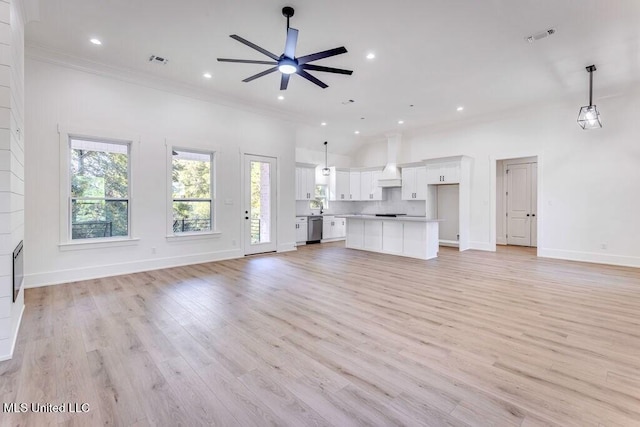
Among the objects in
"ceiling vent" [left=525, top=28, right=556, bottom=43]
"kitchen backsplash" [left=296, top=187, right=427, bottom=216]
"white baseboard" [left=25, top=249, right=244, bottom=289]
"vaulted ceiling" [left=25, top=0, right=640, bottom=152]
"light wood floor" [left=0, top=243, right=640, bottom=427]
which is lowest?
"light wood floor" [left=0, top=243, right=640, bottom=427]

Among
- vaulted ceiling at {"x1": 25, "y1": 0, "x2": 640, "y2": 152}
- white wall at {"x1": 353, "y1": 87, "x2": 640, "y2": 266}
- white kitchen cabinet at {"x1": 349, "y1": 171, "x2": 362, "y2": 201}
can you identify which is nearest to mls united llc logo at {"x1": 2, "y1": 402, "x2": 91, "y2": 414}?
vaulted ceiling at {"x1": 25, "y1": 0, "x2": 640, "y2": 152}

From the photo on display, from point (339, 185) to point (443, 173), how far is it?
134 inches

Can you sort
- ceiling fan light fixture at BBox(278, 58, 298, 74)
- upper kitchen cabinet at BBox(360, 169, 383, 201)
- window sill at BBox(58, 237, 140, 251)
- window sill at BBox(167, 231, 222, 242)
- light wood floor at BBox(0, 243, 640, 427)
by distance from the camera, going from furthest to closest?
upper kitchen cabinet at BBox(360, 169, 383, 201) → window sill at BBox(167, 231, 222, 242) → window sill at BBox(58, 237, 140, 251) → ceiling fan light fixture at BBox(278, 58, 298, 74) → light wood floor at BBox(0, 243, 640, 427)

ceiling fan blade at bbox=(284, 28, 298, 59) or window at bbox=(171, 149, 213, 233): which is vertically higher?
ceiling fan blade at bbox=(284, 28, 298, 59)

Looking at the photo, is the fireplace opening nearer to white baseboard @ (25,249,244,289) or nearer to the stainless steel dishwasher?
white baseboard @ (25,249,244,289)

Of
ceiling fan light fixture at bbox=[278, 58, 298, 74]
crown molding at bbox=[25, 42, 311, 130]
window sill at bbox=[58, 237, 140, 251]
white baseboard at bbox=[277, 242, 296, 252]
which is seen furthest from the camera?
white baseboard at bbox=[277, 242, 296, 252]

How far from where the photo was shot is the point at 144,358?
2359mm

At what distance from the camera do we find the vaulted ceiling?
11.3ft

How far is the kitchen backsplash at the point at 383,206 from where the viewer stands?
30.1 feet

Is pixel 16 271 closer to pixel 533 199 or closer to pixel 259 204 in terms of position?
pixel 259 204

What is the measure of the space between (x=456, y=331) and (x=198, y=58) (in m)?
5.17

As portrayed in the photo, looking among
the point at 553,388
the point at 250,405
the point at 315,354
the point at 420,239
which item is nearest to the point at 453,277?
the point at 420,239

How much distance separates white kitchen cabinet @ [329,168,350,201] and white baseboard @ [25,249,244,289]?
4.66 meters

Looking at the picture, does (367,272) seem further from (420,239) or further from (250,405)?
(250,405)
